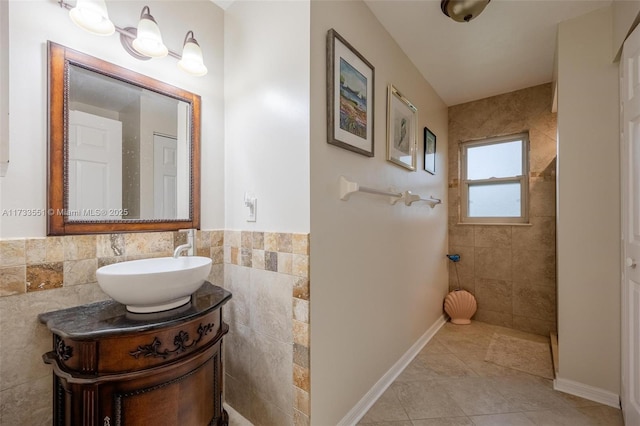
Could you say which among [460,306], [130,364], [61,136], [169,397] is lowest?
[460,306]

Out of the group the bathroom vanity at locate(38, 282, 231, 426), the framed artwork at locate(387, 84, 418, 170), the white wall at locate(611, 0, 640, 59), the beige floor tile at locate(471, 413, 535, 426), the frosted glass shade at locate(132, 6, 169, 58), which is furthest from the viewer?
the framed artwork at locate(387, 84, 418, 170)

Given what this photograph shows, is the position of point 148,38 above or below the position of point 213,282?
above

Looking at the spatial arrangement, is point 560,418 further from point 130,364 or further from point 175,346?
point 130,364

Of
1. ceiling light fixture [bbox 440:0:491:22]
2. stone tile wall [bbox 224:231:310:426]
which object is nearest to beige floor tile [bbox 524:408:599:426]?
stone tile wall [bbox 224:231:310:426]

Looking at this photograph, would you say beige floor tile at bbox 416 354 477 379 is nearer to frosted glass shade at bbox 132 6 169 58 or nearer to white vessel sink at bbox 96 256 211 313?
white vessel sink at bbox 96 256 211 313

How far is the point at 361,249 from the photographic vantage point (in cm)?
162

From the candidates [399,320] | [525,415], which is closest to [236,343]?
[399,320]

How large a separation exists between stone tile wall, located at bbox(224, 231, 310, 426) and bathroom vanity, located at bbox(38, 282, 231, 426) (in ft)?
1.03

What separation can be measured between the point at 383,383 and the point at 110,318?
1613 mm

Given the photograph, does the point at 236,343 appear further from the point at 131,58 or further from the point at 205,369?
the point at 131,58

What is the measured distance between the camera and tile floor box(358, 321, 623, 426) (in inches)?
61.4

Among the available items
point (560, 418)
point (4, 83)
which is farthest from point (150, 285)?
point (560, 418)

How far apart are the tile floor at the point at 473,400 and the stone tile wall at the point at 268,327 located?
1.80 ft

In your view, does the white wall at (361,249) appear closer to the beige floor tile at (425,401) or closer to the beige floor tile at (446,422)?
the beige floor tile at (425,401)
